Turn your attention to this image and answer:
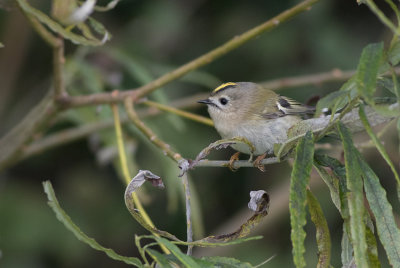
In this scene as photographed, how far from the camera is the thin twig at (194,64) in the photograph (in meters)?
1.74

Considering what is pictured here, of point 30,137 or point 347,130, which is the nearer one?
point 347,130

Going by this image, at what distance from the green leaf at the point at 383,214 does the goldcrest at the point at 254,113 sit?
872mm

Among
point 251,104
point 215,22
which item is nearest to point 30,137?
point 251,104

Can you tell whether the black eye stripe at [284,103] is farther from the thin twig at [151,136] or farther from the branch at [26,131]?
the branch at [26,131]

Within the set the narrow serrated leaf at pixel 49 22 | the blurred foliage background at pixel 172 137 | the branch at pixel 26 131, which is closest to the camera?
the narrow serrated leaf at pixel 49 22

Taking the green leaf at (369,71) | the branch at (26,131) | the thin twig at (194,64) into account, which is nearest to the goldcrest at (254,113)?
the thin twig at (194,64)

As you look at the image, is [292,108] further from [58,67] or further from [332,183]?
[332,183]

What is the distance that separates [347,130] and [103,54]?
6.26 ft

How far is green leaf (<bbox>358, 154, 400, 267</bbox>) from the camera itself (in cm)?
117

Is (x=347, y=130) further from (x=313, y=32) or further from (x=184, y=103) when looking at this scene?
(x=313, y=32)

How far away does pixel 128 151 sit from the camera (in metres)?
2.54

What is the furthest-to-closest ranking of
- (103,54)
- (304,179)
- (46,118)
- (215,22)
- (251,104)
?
1. (215,22)
2. (103,54)
3. (251,104)
4. (46,118)
5. (304,179)

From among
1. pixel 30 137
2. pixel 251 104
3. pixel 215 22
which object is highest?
pixel 215 22

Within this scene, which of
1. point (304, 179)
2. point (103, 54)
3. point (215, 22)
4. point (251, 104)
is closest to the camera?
point (304, 179)
